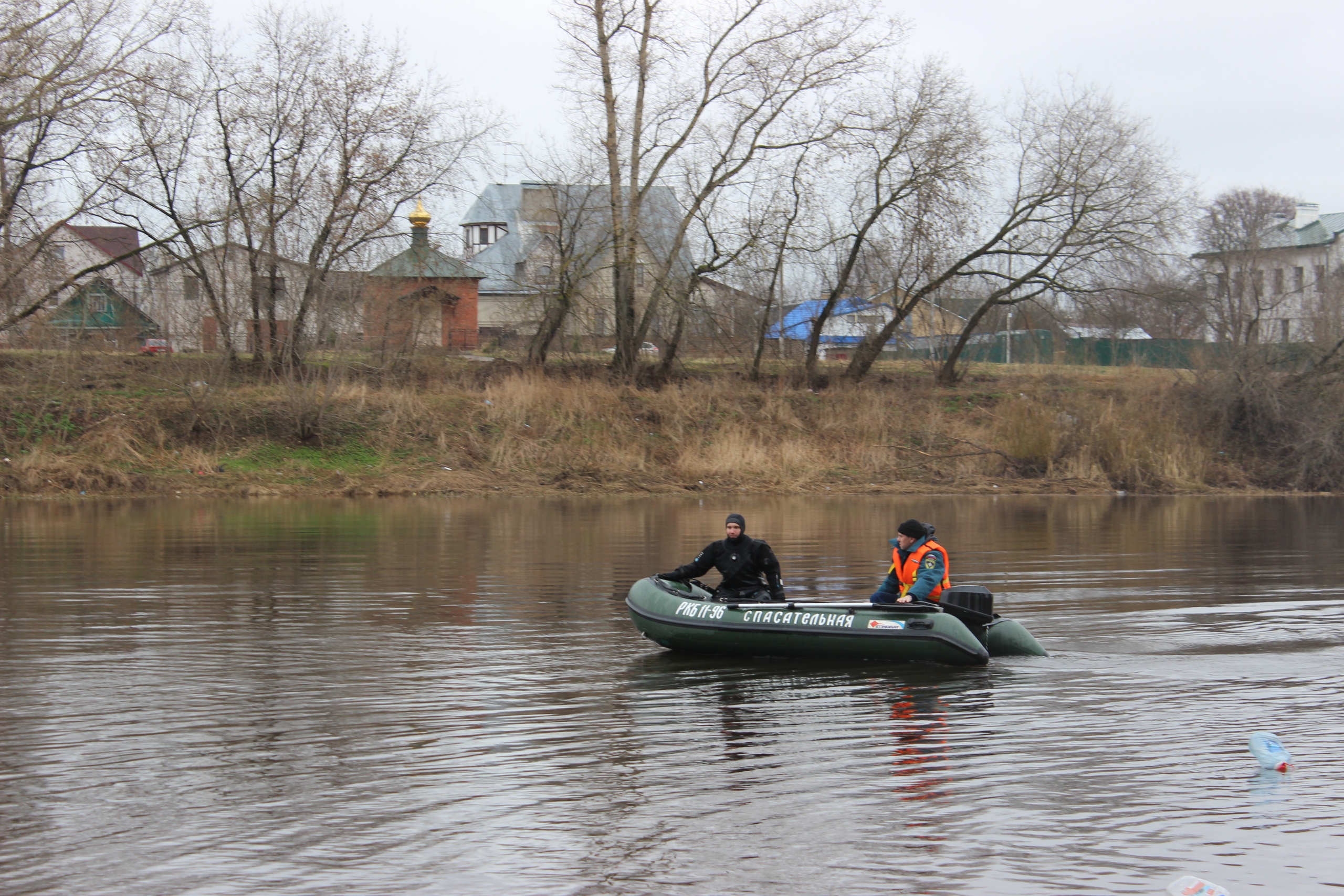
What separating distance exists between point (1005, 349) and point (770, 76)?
80.2 ft

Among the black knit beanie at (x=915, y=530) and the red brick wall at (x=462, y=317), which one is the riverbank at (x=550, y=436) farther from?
the black knit beanie at (x=915, y=530)

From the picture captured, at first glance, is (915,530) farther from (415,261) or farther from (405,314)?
(405,314)

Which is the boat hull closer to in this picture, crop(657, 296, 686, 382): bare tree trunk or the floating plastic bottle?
the floating plastic bottle

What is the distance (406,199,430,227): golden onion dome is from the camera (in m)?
33.8

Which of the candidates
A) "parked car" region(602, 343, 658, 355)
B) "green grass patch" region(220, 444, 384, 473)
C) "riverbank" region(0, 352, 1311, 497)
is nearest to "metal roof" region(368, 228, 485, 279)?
"riverbank" region(0, 352, 1311, 497)

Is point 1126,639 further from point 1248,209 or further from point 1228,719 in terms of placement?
point 1248,209

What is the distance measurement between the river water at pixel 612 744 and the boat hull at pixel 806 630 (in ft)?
0.64

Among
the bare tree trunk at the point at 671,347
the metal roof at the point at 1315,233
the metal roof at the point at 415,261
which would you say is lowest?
the bare tree trunk at the point at 671,347

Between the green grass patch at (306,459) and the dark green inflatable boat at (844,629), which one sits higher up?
the green grass patch at (306,459)

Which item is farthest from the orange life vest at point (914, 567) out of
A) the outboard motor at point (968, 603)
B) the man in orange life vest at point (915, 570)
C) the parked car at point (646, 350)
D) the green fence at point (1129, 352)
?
the green fence at point (1129, 352)

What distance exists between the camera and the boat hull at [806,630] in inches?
373

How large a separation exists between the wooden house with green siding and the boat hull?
23909 mm

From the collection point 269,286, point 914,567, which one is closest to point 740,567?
point 914,567

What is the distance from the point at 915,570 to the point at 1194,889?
5.30 metres
